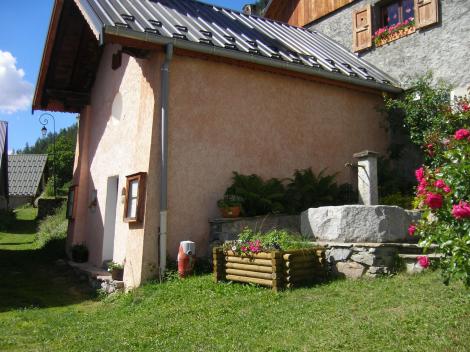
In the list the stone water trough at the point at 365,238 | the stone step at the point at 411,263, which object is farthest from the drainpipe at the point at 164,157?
the stone step at the point at 411,263

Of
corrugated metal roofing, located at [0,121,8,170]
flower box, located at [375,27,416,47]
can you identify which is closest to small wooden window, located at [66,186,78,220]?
flower box, located at [375,27,416,47]

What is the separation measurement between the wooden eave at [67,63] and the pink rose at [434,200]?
9.25 m

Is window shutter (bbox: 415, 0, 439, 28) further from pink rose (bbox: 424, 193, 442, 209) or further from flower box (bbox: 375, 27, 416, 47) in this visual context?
pink rose (bbox: 424, 193, 442, 209)

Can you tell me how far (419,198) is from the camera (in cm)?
404

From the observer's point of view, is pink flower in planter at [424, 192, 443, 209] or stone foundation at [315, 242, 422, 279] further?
stone foundation at [315, 242, 422, 279]

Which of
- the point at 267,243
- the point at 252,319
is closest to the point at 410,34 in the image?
the point at 267,243

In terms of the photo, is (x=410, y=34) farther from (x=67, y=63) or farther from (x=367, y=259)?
(x=67, y=63)

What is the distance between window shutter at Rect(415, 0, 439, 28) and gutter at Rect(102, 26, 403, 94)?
1605 mm

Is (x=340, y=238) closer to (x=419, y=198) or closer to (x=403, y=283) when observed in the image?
(x=403, y=283)

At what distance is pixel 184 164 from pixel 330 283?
3.38 metres

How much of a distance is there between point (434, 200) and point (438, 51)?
8068mm

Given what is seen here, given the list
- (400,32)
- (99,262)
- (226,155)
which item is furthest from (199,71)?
(400,32)

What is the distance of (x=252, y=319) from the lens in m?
5.05

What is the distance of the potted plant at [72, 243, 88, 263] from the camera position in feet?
36.8
